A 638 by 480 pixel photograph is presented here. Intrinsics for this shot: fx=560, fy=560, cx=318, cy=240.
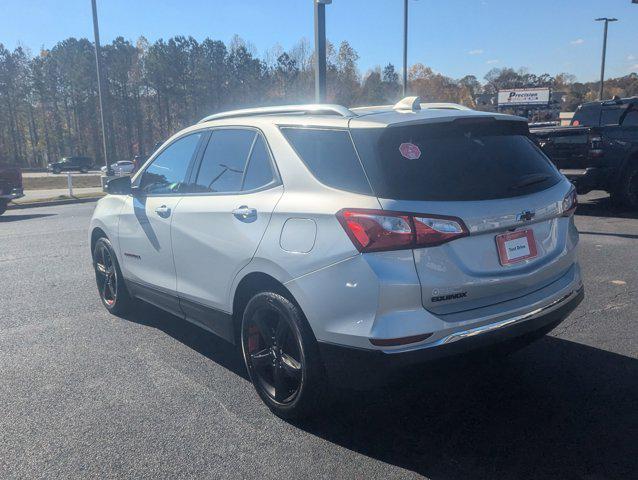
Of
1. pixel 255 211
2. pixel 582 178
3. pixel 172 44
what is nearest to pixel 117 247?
pixel 255 211

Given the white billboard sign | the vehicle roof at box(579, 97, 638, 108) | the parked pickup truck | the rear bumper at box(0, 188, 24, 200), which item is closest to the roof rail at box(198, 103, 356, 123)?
the parked pickup truck

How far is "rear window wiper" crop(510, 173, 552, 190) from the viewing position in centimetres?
312

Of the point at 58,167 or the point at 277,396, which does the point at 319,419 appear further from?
the point at 58,167

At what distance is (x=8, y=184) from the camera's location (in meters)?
15.4

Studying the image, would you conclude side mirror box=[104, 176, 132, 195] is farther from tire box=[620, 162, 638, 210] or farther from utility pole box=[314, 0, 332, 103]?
tire box=[620, 162, 638, 210]

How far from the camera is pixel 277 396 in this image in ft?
10.8

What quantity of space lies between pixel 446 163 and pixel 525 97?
62.9 m

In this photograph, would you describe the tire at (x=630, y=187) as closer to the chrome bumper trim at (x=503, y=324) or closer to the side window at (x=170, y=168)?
the chrome bumper trim at (x=503, y=324)

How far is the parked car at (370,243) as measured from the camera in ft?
8.80

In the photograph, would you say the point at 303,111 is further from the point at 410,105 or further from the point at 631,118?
the point at 631,118

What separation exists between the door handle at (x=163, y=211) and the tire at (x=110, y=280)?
111 centimetres

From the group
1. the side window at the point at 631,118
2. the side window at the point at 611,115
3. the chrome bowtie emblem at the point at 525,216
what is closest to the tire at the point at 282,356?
the chrome bowtie emblem at the point at 525,216

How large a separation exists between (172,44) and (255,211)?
78.4 meters

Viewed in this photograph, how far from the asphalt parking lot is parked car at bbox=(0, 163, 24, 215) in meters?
11.6
